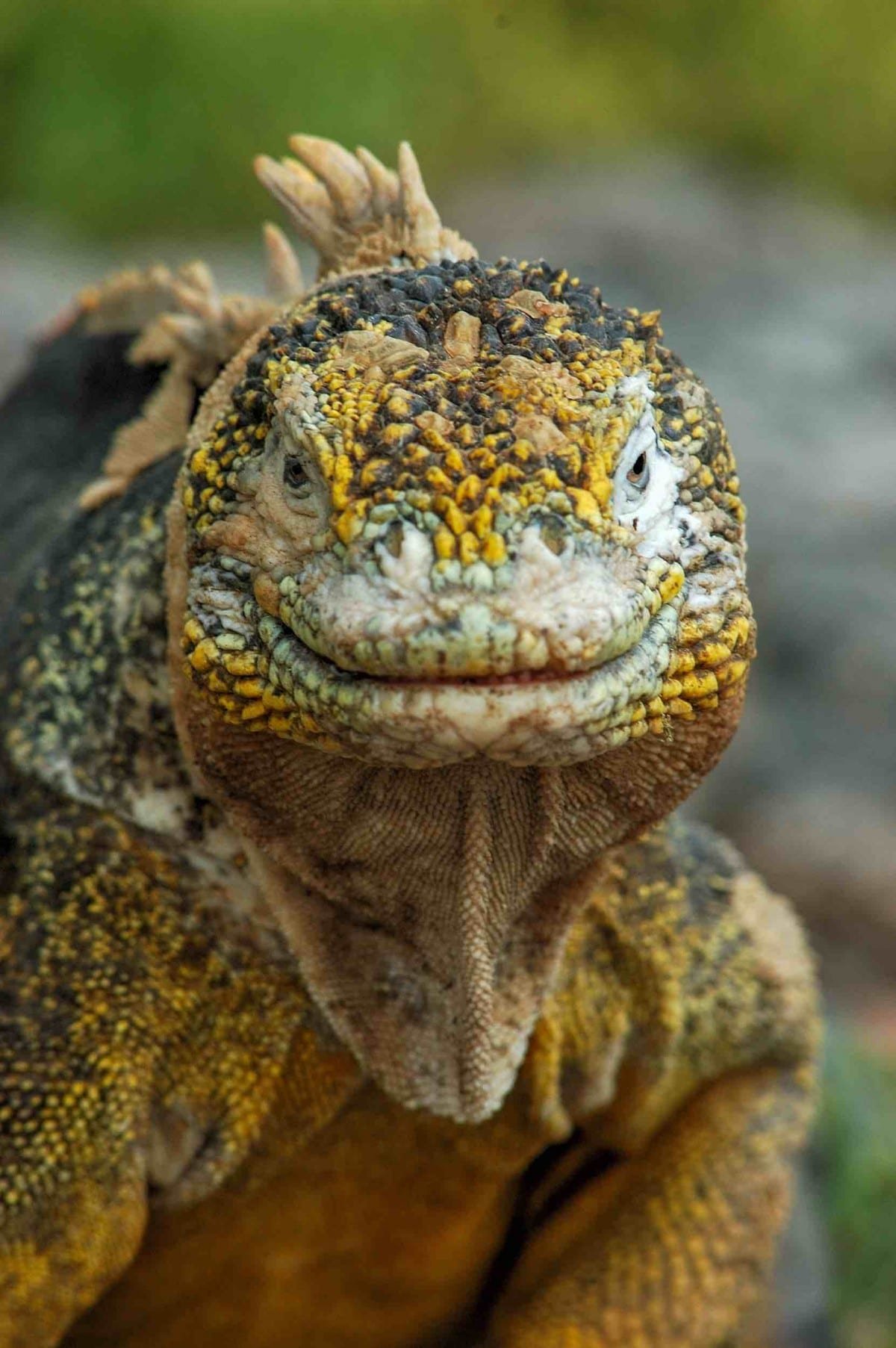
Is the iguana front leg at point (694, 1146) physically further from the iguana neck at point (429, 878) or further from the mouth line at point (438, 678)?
the mouth line at point (438, 678)

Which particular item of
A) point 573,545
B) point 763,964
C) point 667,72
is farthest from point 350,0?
point 573,545

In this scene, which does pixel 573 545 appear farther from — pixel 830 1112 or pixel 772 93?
pixel 772 93

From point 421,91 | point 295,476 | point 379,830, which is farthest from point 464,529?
point 421,91

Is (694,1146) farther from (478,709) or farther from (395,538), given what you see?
(395,538)

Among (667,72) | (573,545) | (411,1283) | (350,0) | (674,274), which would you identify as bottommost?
(411,1283)

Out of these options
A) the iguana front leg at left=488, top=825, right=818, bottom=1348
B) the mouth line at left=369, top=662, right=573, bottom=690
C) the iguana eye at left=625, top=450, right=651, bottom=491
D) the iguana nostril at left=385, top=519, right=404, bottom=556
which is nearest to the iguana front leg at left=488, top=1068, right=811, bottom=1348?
the iguana front leg at left=488, top=825, right=818, bottom=1348

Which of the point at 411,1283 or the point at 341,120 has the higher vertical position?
the point at 341,120

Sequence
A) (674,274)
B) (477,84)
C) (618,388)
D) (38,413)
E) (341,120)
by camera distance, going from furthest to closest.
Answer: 1. (477,84)
2. (341,120)
3. (674,274)
4. (38,413)
5. (618,388)
